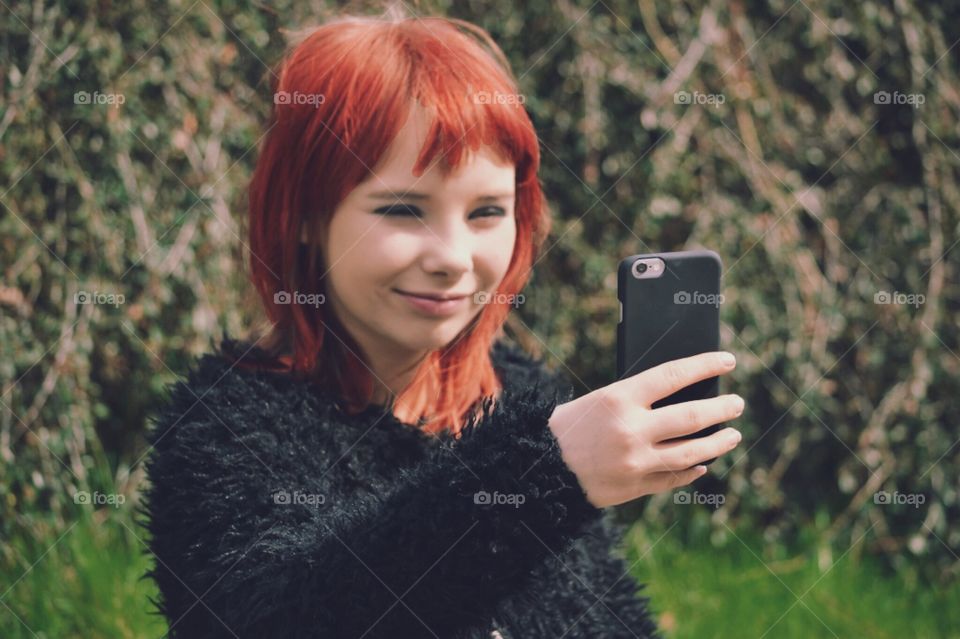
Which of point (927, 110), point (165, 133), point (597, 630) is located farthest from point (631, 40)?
point (597, 630)

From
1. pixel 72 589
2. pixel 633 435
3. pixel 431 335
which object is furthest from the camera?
pixel 72 589

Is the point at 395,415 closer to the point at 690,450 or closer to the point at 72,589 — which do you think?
the point at 690,450

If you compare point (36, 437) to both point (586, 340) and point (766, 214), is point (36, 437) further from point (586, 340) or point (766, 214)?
point (766, 214)

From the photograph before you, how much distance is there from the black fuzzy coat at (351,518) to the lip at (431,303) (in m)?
0.16

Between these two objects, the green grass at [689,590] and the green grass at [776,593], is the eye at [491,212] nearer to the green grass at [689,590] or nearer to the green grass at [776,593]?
the green grass at [689,590]

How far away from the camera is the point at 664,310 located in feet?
3.76

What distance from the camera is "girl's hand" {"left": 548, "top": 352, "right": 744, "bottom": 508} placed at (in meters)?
0.95

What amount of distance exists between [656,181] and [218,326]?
1192 millimetres

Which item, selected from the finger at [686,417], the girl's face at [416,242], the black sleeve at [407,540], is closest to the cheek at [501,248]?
the girl's face at [416,242]

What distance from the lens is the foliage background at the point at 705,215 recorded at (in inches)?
91.4

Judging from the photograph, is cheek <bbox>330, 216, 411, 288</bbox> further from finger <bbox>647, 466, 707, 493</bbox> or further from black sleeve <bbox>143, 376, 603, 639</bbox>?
finger <bbox>647, 466, 707, 493</bbox>

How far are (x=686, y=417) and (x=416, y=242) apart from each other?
417mm

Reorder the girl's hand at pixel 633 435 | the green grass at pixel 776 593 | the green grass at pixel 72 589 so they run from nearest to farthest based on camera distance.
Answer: the girl's hand at pixel 633 435, the green grass at pixel 72 589, the green grass at pixel 776 593

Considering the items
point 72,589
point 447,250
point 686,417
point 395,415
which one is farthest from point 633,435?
point 72,589
